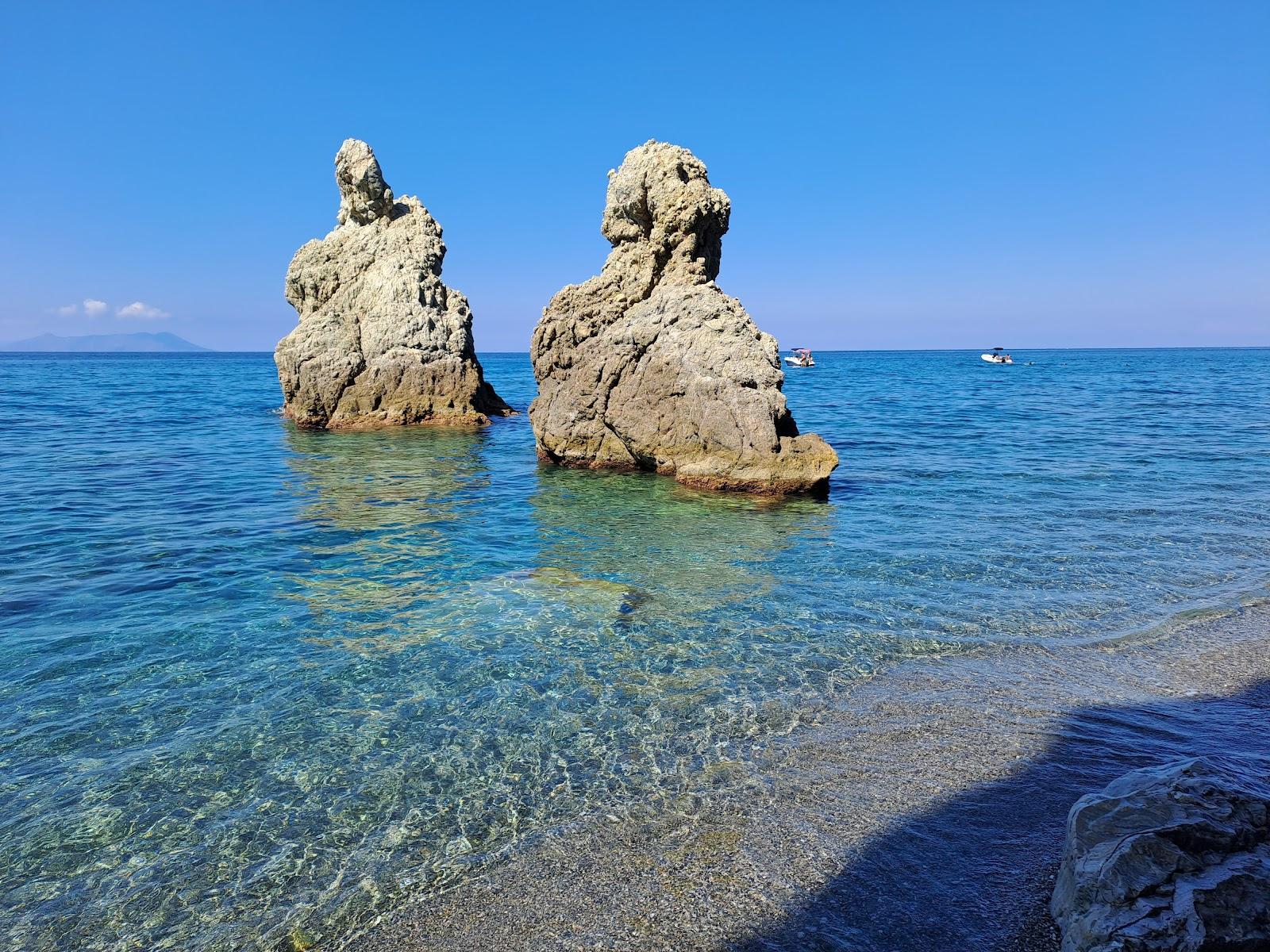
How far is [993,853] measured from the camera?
4.86 metres

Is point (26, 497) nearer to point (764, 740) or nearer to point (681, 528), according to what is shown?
point (681, 528)

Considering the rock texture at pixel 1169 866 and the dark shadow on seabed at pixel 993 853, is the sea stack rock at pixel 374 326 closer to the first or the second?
the dark shadow on seabed at pixel 993 853

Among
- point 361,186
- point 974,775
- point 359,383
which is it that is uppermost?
point 361,186

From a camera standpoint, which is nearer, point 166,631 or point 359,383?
point 166,631

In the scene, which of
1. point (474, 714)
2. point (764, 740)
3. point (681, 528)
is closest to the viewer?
point (764, 740)

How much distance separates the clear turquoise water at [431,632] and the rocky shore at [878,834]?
0.38m

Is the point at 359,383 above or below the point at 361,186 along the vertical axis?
below

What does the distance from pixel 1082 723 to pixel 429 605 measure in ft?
24.0

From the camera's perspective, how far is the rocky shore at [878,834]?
168 inches

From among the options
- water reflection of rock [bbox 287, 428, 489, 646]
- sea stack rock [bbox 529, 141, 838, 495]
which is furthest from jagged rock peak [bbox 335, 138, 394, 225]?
sea stack rock [bbox 529, 141, 838, 495]

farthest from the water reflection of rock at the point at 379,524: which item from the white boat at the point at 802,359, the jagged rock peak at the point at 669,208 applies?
the white boat at the point at 802,359

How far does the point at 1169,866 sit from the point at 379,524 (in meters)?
12.9

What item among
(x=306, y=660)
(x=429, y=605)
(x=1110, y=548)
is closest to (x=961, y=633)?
(x=1110, y=548)

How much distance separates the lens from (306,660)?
313 inches
